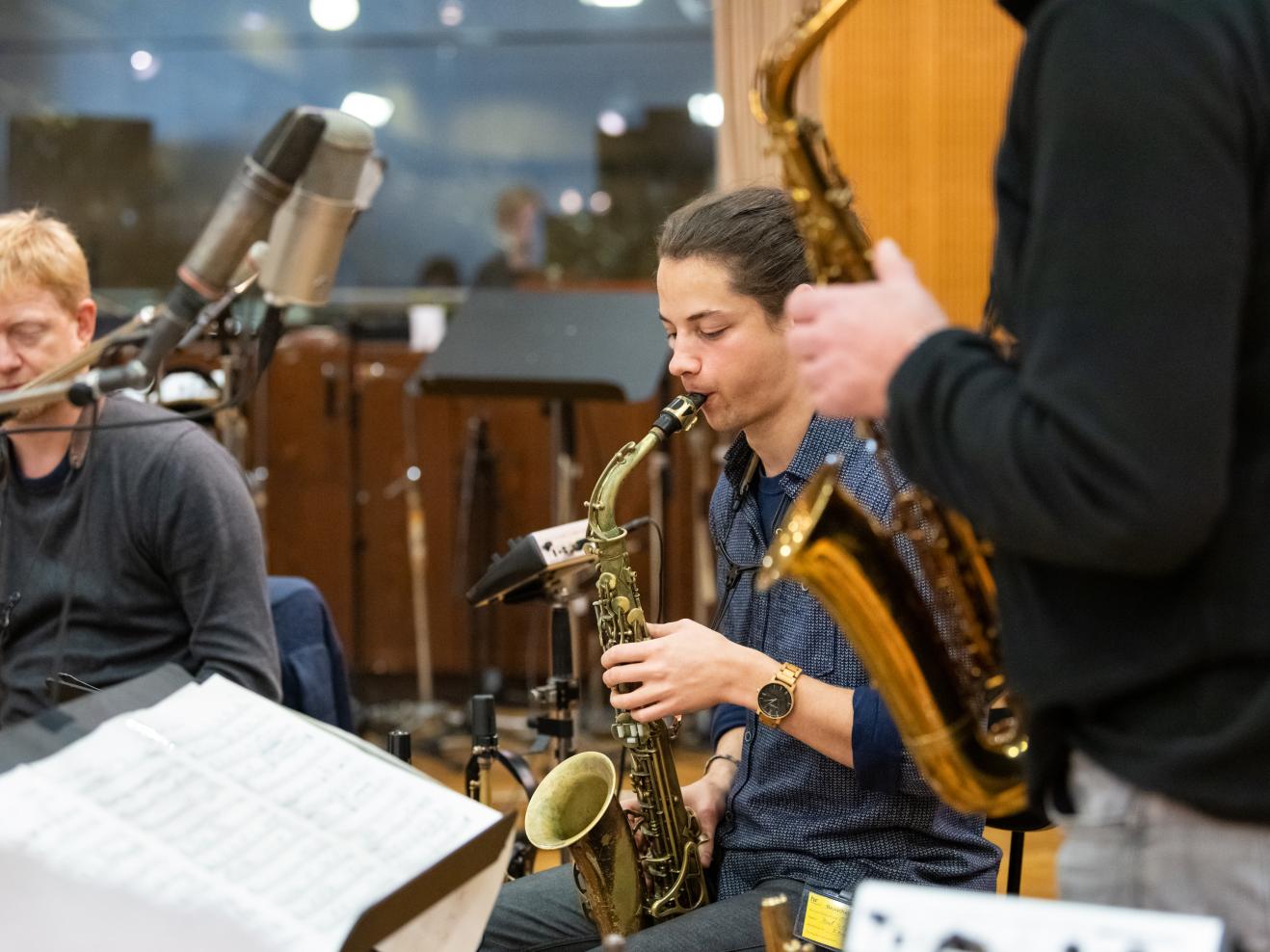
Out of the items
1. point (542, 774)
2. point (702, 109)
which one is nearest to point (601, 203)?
point (702, 109)

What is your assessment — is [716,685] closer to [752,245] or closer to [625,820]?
[625,820]

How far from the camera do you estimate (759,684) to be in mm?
1813

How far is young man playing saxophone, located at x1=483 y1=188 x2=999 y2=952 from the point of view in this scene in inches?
70.8

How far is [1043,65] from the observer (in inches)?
42.1

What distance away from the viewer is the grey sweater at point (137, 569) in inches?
93.4

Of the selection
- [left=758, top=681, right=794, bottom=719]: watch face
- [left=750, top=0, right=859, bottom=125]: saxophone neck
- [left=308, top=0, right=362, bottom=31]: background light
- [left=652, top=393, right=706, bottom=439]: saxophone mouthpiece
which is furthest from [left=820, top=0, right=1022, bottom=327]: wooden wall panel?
[left=750, top=0, right=859, bottom=125]: saxophone neck

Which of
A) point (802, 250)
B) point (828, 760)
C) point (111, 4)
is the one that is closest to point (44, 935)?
point (828, 760)

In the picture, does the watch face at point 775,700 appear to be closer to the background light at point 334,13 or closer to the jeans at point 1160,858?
the jeans at point 1160,858

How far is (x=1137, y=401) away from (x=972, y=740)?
1.59 ft

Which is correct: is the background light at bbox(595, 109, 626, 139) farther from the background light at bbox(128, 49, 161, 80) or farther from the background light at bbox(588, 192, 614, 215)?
the background light at bbox(128, 49, 161, 80)

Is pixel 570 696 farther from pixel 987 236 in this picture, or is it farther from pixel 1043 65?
pixel 987 236

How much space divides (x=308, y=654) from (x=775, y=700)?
4.03 ft

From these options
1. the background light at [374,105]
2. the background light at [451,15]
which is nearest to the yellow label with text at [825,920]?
the background light at [374,105]

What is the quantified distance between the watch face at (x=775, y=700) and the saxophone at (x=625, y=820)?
1.10ft
